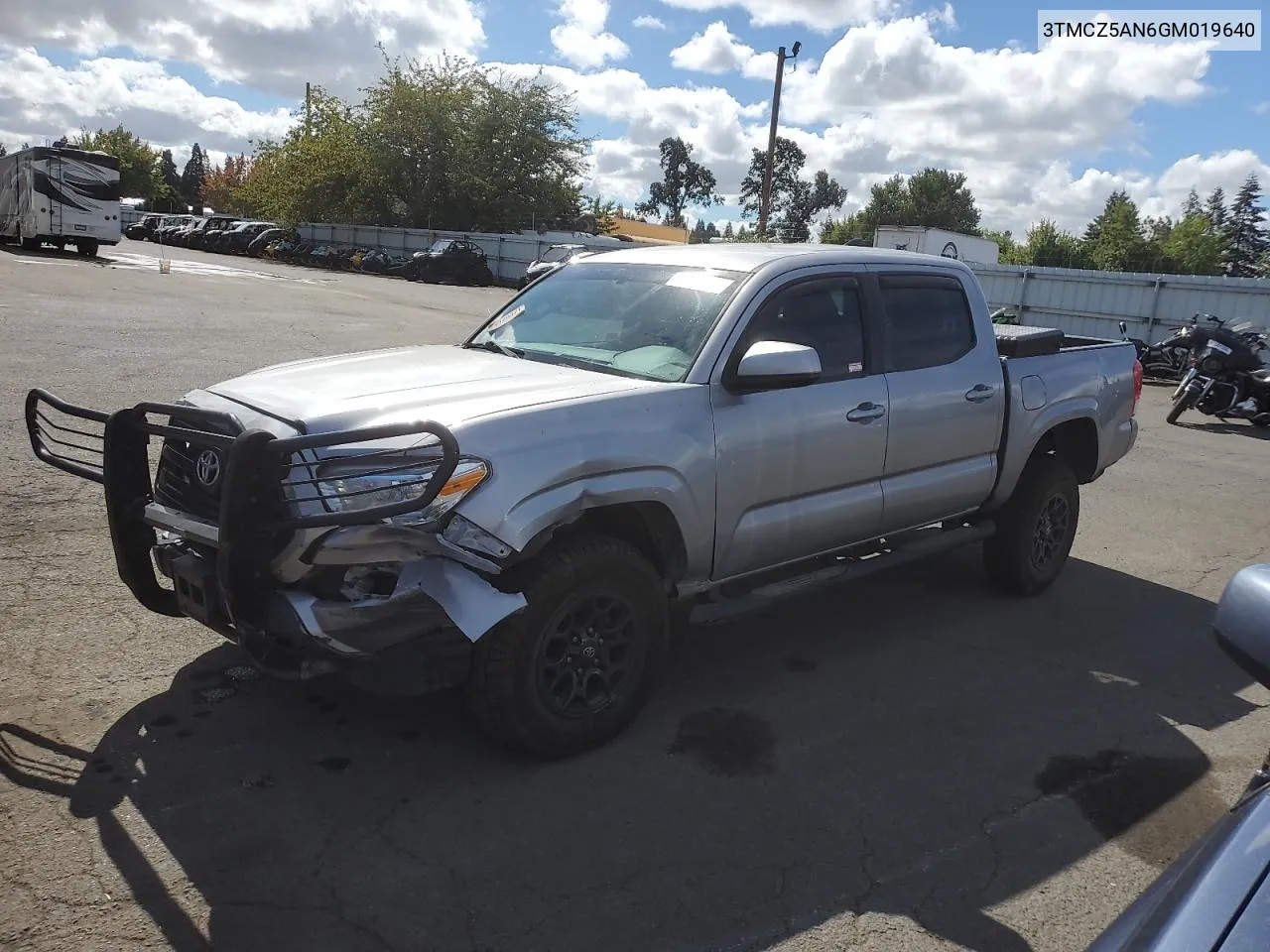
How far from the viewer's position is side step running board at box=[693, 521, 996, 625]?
4.18 m

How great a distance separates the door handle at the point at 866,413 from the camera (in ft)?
15.1

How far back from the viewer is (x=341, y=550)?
3273 millimetres

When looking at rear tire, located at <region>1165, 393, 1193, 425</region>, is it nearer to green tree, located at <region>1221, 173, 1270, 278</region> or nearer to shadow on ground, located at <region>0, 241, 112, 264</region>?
shadow on ground, located at <region>0, 241, 112, 264</region>

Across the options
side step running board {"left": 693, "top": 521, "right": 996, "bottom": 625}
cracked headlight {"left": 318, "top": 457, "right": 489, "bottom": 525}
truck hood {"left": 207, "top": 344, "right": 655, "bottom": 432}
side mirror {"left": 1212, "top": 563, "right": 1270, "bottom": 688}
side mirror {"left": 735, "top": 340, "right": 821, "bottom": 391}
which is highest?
side mirror {"left": 735, "top": 340, "right": 821, "bottom": 391}

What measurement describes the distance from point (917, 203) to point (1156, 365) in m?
79.4

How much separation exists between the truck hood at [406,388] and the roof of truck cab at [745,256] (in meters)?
0.91

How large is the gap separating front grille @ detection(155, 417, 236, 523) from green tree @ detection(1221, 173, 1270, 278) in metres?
83.6

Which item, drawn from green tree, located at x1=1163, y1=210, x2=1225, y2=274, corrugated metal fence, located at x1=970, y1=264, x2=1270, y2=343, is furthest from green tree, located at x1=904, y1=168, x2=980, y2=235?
corrugated metal fence, located at x1=970, y1=264, x2=1270, y2=343

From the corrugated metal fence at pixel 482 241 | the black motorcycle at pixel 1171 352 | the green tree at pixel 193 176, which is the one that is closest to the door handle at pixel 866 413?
the black motorcycle at pixel 1171 352

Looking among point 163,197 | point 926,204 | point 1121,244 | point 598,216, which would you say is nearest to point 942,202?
point 926,204

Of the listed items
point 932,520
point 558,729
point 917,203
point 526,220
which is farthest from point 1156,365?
point 917,203

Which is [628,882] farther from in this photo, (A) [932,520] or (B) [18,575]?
(B) [18,575]

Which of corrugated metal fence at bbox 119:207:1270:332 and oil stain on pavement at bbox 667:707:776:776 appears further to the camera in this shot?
corrugated metal fence at bbox 119:207:1270:332

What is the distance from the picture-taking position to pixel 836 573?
184 inches
